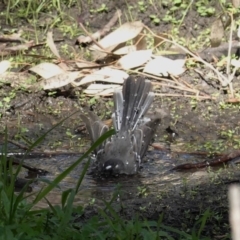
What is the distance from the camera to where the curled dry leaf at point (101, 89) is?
741cm

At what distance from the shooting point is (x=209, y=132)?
6750 millimetres

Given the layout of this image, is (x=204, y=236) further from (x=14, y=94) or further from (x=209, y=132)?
(x=14, y=94)

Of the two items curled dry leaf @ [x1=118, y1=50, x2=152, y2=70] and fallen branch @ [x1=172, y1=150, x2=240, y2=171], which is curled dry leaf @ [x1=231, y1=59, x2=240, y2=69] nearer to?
curled dry leaf @ [x1=118, y1=50, x2=152, y2=70]

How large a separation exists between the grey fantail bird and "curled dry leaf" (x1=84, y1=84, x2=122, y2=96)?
0.61 m

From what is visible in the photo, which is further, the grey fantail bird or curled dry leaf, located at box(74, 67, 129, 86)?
curled dry leaf, located at box(74, 67, 129, 86)

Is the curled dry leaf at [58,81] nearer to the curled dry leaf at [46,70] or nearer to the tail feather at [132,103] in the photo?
the curled dry leaf at [46,70]

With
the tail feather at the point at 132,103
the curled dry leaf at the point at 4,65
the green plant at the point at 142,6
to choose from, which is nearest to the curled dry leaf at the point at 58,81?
the curled dry leaf at the point at 4,65

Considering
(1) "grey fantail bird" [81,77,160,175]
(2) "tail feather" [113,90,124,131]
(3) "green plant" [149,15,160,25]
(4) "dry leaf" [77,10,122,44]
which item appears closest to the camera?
(1) "grey fantail bird" [81,77,160,175]

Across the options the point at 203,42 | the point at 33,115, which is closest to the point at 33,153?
the point at 33,115

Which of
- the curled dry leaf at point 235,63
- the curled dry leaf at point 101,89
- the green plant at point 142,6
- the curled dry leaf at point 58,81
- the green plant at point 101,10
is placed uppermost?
the green plant at point 142,6

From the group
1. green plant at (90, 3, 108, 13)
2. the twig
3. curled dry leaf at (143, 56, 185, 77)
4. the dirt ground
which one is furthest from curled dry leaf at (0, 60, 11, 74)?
green plant at (90, 3, 108, 13)

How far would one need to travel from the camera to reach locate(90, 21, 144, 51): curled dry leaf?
7.78m

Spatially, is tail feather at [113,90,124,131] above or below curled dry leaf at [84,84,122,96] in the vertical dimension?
above

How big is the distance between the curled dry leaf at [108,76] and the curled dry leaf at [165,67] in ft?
0.85
